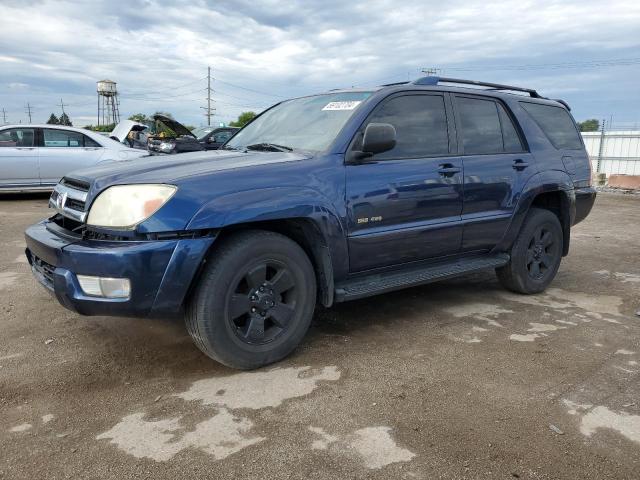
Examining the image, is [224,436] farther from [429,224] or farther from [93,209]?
[429,224]

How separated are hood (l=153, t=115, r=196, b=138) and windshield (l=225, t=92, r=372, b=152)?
9.51 meters

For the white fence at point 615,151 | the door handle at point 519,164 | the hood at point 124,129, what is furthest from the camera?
the white fence at point 615,151

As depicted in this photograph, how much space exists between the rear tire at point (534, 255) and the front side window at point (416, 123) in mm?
1234

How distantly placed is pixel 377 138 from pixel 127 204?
1.52 m

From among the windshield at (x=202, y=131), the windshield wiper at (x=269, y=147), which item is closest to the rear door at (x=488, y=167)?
the windshield wiper at (x=269, y=147)

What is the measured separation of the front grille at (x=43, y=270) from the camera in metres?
3.01

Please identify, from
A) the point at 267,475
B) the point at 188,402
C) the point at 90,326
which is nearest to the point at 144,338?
the point at 90,326

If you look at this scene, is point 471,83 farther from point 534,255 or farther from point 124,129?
point 124,129

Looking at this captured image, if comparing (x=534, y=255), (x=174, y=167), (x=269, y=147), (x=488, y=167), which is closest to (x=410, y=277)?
(x=488, y=167)

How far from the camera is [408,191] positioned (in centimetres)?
362

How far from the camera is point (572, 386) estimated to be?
298 centimetres

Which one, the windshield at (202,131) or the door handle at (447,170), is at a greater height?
the windshield at (202,131)

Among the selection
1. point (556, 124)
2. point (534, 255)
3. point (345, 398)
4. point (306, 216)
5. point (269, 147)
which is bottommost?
point (345, 398)

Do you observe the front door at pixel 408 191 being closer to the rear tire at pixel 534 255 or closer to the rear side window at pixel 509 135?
the rear side window at pixel 509 135
